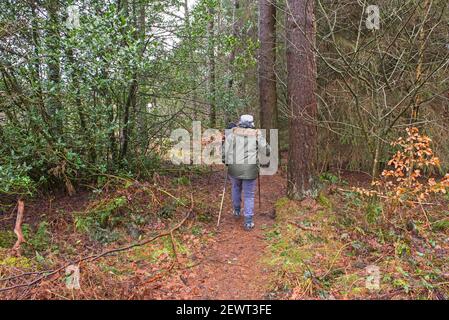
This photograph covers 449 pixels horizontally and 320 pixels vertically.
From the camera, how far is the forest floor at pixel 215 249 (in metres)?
3.80

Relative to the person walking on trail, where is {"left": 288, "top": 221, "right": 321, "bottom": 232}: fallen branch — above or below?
below

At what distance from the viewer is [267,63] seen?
367 inches

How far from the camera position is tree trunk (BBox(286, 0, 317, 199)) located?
6324 mm

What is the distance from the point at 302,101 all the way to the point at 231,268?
3.55 m

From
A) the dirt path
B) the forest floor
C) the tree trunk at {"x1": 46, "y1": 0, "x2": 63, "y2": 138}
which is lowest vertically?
the dirt path

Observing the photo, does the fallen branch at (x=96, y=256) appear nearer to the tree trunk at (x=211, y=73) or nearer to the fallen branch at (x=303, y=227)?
the fallen branch at (x=303, y=227)

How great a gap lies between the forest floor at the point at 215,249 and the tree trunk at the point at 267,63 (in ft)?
10.7

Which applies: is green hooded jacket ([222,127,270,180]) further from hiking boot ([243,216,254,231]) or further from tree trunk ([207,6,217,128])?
tree trunk ([207,6,217,128])

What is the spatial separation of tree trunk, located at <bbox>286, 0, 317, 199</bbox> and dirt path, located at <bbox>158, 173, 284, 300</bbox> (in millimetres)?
1013

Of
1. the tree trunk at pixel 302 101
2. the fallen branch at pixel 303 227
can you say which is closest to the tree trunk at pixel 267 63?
the tree trunk at pixel 302 101

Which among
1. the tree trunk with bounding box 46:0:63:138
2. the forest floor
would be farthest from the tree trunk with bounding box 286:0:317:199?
the tree trunk with bounding box 46:0:63:138

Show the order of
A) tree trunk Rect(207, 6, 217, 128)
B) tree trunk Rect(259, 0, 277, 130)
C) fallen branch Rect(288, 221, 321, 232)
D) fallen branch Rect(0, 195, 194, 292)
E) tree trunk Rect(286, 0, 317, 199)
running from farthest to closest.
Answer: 1. tree trunk Rect(259, 0, 277, 130)
2. tree trunk Rect(207, 6, 217, 128)
3. tree trunk Rect(286, 0, 317, 199)
4. fallen branch Rect(288, 221, 321, 232)
5. fallen branch Rect(0, 195, 194, 292)
